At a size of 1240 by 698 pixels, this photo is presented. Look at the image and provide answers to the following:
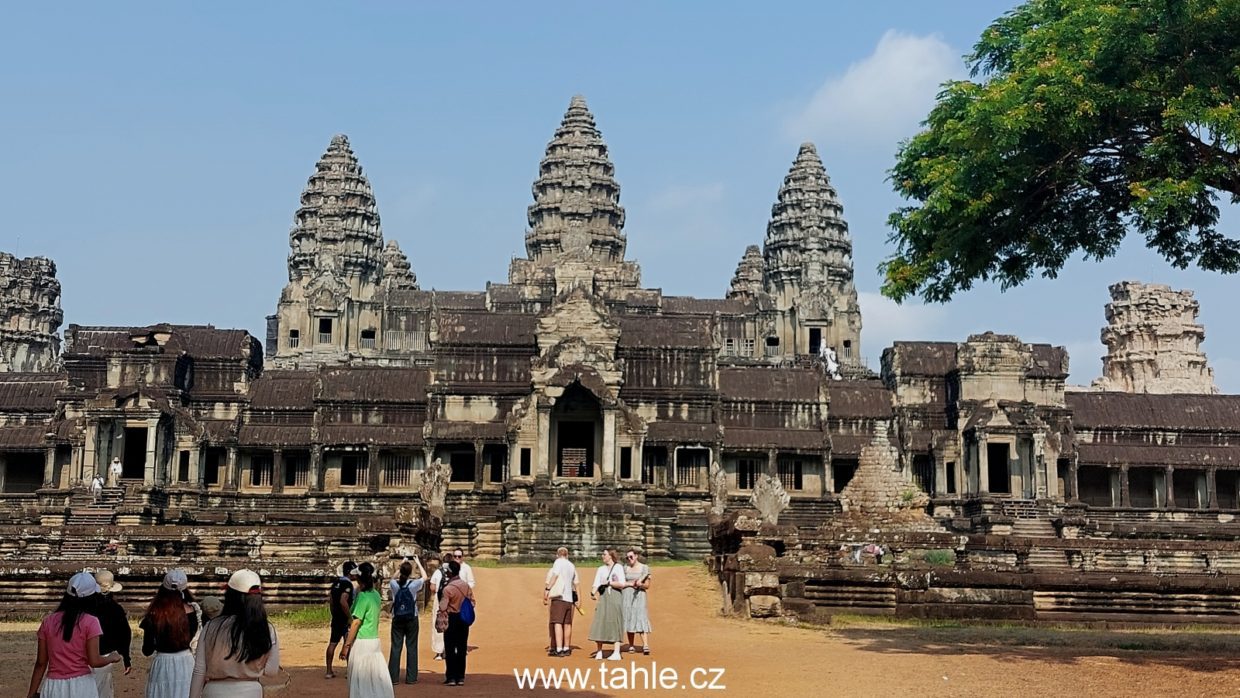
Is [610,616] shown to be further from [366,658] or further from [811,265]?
[811,265]

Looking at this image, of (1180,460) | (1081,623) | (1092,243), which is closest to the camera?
(1092,243)

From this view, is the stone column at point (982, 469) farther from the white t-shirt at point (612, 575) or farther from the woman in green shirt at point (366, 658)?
the woman in green shirt at point (366, 658)

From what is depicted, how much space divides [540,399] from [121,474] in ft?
54.3

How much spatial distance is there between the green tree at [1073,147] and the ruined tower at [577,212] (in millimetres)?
63744

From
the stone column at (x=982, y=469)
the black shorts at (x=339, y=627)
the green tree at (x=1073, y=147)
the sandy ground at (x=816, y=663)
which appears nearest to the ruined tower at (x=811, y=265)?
the stone column at (x=982, y=469)

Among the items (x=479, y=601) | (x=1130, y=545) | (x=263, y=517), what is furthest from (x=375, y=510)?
(x=1130, y=545)

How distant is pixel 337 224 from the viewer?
87.0 m

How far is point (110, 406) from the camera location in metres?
49.8

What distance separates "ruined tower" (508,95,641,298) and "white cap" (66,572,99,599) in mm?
73364

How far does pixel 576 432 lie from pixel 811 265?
39.3 meters

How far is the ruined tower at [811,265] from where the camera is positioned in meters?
82.7

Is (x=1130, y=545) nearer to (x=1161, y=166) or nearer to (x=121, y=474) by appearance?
(x=1161, y=166)

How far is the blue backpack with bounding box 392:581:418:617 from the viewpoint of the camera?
1625 centimetres

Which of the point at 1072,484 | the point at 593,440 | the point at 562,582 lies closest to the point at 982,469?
the point at 1072,484
